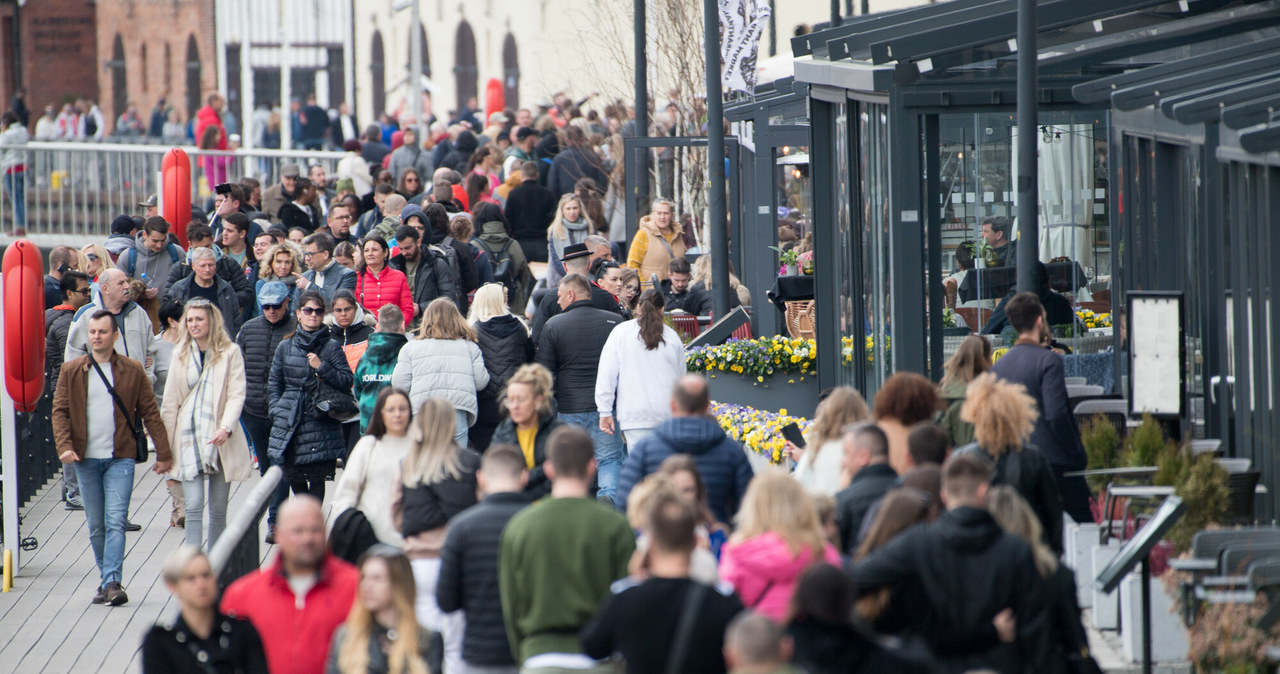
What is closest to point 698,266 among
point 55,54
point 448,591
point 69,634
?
point 69,634

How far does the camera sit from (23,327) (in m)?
11.8

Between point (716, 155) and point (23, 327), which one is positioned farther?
point (716, 155)

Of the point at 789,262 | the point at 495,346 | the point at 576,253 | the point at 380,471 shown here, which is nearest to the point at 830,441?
the point at 380,471

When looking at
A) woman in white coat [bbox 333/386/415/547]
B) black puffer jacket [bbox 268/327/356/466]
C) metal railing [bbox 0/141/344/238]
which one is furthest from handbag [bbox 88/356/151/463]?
metal railing [bbox 0/141/344/238]

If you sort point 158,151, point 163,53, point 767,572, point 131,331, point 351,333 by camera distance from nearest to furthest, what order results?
point 767,572 < point 351,333 < point 131,331 < point 158,151 < point 163,53

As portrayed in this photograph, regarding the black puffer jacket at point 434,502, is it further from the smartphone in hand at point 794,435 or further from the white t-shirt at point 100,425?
the white t-shirt at point 100,425

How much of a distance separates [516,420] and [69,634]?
130 inches

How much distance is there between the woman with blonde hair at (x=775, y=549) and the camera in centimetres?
626

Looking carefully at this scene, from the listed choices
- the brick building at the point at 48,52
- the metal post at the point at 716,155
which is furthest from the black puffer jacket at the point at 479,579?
the brick building at the point at 48,52

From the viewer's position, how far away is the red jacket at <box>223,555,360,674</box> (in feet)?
22.9

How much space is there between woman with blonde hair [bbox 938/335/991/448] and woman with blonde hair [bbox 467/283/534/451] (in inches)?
144

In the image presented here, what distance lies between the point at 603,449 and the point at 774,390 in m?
2.53

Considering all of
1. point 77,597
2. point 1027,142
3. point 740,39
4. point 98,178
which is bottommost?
point 77,597

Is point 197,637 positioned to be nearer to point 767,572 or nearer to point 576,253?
point 767,572
